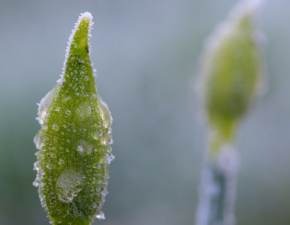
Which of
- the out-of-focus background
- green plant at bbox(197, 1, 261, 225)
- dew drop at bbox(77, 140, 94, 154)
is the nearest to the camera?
dew drop at bbox(77, 140, 94, 154)

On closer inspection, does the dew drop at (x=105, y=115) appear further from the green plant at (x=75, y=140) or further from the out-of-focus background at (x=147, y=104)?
the out-of-focus background at (x=147, y=104)

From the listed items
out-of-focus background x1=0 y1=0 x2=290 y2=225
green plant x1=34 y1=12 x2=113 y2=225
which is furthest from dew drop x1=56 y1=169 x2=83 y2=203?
out-of-focus background x1=0 y1=0 x2=290 y2=225

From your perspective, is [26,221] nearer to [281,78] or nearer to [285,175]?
[285,175]

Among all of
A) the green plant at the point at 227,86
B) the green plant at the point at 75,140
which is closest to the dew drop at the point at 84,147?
the green plant at the point at 75,140

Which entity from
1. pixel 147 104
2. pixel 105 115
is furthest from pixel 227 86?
pixel 147 104

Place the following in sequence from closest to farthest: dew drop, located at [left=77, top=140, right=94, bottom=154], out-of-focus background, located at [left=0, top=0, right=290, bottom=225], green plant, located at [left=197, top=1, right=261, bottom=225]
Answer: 1. dew drop, located at [left=77, top=140, right=94, bottom=154]
2. green plant, located at [left=197, top=1, right=261, bottom=225]
3. out-of-focus background, located at [left=0, top=0, right=290, bottom=225]

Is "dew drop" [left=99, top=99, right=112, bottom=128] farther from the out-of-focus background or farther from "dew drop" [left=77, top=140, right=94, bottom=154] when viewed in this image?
the out-of-focus background
